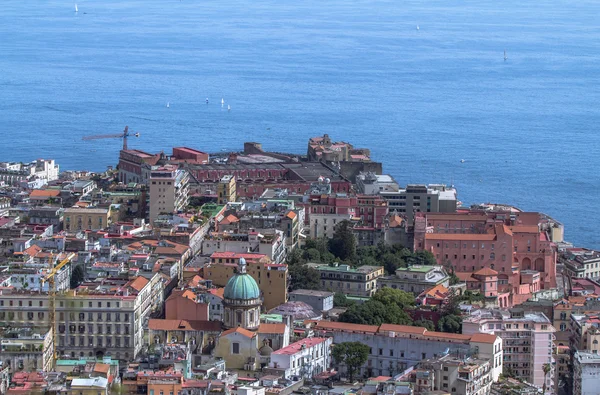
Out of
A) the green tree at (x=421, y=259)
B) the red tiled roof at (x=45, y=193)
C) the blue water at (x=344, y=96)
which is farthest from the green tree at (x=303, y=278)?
the blue water at (x=344, y=96)

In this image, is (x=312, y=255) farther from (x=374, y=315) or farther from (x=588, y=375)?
(x=588, y=375)

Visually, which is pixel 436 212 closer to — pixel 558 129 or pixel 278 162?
pixel 278 162

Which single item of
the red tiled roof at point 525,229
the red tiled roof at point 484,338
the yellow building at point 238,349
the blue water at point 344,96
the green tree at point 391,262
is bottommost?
the yellow building at point 238,349

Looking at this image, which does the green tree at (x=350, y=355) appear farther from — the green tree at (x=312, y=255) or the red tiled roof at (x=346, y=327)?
the green tree at (x=312, y=255)

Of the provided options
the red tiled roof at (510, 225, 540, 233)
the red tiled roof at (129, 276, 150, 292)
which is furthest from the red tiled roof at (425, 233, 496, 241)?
the red tiled roof at (129, 276, 150, 292)

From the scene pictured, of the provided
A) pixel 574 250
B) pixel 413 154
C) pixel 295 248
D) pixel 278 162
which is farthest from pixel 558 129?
pixel 295 248

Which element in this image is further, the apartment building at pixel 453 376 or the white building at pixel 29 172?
the white building at pixel 29 172
